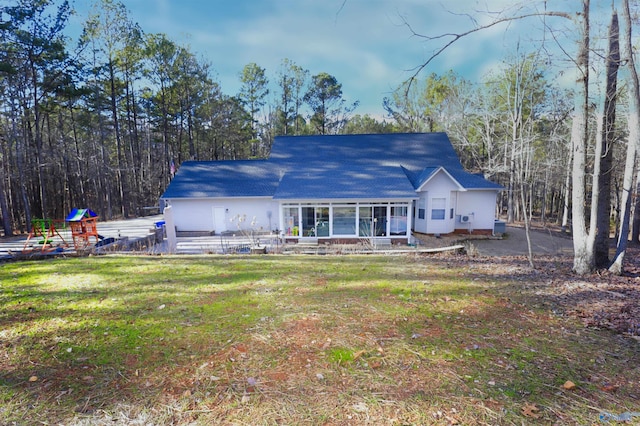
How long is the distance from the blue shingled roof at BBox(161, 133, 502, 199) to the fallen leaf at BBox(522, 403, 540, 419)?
42.8 feet

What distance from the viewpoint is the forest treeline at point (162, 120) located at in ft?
58.4

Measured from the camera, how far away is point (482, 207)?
17.0 metres

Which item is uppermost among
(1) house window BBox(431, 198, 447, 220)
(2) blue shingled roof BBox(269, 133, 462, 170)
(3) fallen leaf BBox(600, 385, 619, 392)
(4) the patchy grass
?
(2) blue shingled roof BBox(269, 133, 462, 170)

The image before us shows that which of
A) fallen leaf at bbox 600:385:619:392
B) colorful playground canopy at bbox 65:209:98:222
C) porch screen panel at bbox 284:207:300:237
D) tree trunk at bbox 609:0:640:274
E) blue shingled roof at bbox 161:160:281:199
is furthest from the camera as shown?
blue shingled roof at bbox 161:160:281:199

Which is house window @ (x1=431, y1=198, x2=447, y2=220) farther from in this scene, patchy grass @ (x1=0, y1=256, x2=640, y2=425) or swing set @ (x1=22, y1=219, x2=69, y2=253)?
swing set @ (x1=22, y1=219, x2=69, y2=253)

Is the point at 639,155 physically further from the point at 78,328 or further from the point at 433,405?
the point at 78,328

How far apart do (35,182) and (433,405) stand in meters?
35.8

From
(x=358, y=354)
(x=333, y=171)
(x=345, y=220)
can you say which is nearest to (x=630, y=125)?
(x=358, y=354)

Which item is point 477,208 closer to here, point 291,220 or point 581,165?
point 291,220

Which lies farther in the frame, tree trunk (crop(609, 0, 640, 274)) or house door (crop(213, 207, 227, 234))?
house door (crop(213, 207, 227, 234))

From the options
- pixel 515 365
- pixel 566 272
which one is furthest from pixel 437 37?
pixel 566 272

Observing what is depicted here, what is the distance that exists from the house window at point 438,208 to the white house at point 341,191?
0.05 m

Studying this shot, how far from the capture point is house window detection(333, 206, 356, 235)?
15.2 metres

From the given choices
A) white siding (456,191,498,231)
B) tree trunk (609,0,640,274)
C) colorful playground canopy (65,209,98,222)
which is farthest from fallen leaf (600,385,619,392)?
colorful playground canopy (65,209,98,222)
